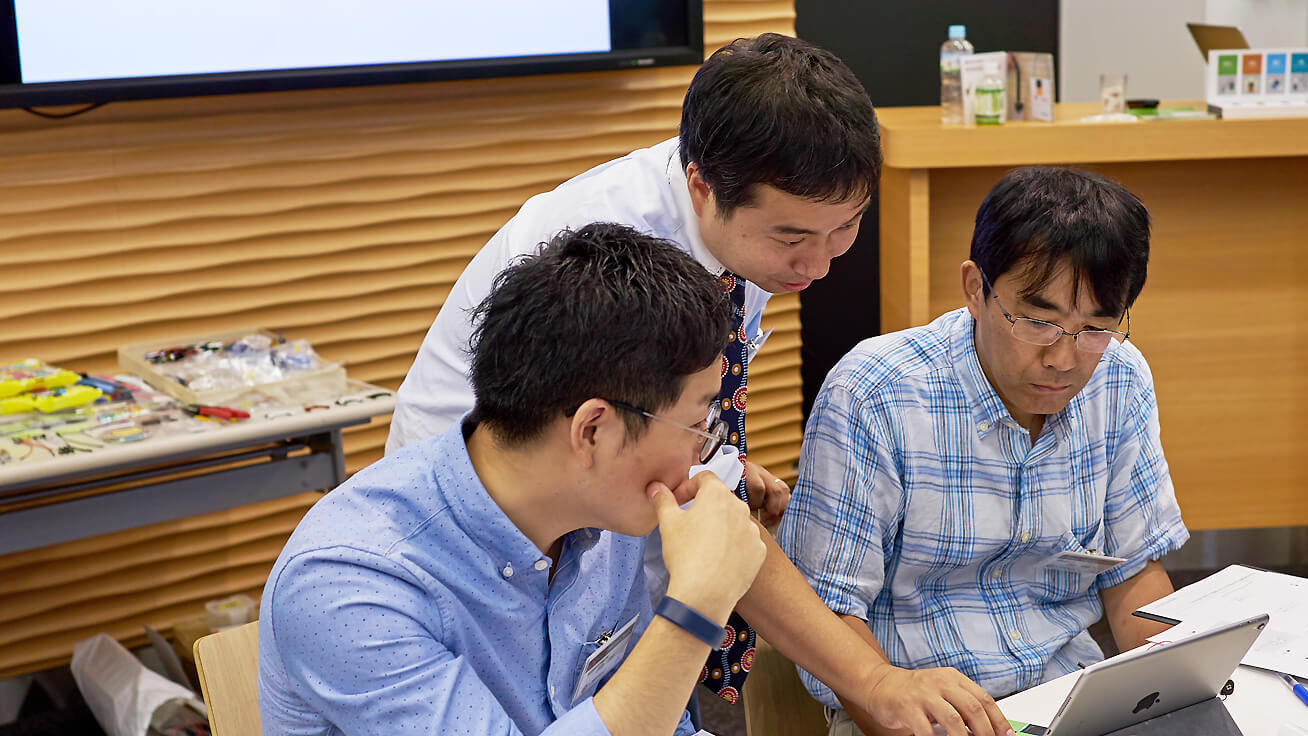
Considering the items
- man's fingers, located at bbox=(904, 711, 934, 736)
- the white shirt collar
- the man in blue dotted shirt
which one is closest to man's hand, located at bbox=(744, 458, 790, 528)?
the white shirt collar

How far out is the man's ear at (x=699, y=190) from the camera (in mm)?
1621

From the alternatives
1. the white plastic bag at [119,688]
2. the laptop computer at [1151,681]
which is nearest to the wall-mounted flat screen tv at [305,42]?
the white plastic bag at [119,688]

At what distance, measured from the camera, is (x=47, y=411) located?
2.76 metres

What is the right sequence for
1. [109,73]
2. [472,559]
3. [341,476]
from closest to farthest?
1. [472,559]
2. [341,476]
3. [109,73]

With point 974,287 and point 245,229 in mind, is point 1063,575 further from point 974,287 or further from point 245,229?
point 245,229

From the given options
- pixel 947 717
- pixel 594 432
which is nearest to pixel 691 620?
pixel 594 432

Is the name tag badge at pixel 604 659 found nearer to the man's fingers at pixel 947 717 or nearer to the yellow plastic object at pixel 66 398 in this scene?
the man's fingers at pixel 947 717

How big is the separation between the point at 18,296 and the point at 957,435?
2.56 meters

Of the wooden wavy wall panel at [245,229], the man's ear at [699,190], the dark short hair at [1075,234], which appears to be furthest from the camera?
the wooden wavy wall panel at [245,229]

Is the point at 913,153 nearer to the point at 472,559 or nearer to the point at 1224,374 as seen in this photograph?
the point at 1224,374

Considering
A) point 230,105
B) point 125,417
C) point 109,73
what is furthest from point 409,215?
point 125,417

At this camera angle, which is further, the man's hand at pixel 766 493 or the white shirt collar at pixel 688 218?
the man's hand at pixel 766 493

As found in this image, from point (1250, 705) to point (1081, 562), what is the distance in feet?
1.36

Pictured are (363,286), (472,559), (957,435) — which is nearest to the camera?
(472,559)
